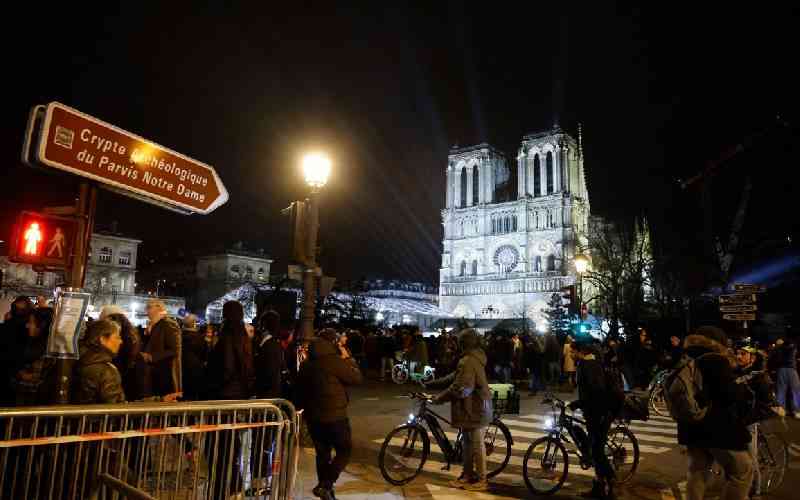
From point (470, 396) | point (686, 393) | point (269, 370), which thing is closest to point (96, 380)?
point (269, 370)

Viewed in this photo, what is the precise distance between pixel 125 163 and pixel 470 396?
4.28 m

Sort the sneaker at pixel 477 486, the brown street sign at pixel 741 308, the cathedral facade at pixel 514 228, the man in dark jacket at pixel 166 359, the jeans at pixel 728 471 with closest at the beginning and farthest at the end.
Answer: the jeans at pixel 728 471 < the man in dark jacket at pixel 166 359 < the sneaker at pixel 477 486 < the brown street sign at pixel 741 308 < the cathedral facade at pixel 514 228

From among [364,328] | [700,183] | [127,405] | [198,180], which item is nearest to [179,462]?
[127,405]

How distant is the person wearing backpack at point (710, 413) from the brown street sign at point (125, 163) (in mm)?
4413

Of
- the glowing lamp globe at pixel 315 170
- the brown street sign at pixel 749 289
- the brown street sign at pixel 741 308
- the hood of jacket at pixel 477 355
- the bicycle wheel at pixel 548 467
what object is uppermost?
the glowing lamp globe at pixel 315 170

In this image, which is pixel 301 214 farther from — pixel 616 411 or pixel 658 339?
pixel 658 339

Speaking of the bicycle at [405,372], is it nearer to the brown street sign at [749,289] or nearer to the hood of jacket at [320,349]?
the brown street sign at [749,289]

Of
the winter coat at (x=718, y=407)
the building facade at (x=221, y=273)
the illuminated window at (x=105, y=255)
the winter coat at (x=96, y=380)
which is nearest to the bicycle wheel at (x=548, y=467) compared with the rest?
the winter coat at (x=718, y=407)

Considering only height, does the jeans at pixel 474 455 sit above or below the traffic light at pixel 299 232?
below

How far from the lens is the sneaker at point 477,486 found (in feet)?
20.5

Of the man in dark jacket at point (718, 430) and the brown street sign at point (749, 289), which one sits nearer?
the man in dark jacket at point (718, 430)

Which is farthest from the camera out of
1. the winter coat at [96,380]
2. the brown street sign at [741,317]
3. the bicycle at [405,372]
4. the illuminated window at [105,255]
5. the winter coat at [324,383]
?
the illuminated window at [105,255]

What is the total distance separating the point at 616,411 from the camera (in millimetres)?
6320

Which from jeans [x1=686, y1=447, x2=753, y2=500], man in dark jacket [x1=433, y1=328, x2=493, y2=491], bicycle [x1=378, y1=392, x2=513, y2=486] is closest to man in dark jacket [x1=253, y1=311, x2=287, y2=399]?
bicycle [x1=378, y1=392, x2=513, y2=486]
